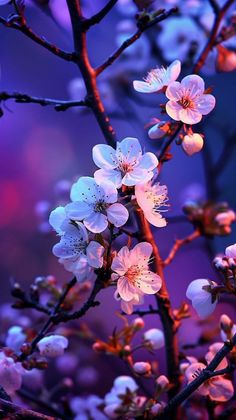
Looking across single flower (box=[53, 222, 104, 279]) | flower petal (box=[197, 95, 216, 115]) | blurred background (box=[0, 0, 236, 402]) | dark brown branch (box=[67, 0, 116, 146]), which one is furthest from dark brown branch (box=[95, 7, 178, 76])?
blurred background (box=[0, 0, 236, 402])

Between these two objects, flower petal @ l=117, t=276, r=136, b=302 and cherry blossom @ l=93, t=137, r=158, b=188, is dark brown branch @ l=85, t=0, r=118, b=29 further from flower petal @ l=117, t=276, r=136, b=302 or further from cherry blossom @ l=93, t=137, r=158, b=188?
flower petal @ l=117, t=276, r=136, b=302

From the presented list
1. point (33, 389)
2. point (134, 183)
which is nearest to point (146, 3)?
point (134, 183)

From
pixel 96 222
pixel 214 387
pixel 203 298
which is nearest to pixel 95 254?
pixel 96 222

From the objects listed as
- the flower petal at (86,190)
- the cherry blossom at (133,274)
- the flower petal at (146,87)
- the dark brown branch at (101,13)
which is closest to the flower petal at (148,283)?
the cherry blossom at (133,274)

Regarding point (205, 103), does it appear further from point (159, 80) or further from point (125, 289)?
point (125, 289)

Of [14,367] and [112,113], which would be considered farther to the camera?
[112,113]

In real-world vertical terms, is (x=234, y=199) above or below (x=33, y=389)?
above

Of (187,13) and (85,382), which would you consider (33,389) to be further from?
(187,13)

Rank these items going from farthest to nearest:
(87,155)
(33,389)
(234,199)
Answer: (87,155) < (234,199) < (33,389)
